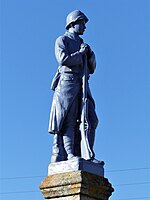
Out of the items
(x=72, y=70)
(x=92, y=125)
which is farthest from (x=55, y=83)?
(x=92, y=125)

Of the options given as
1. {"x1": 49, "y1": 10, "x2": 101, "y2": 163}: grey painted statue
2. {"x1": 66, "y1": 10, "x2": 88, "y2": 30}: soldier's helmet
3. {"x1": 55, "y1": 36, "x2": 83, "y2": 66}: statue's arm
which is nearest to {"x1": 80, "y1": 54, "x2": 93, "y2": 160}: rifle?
{"x1": 49, "y1": 10, "x2": 101, "y2": 163}: grey painted statue

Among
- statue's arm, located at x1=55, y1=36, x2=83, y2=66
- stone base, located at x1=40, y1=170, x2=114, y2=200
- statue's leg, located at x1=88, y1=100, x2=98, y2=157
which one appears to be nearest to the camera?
stone base, located at x1=40, y1=170, x2=114, y2=200

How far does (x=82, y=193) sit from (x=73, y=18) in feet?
12.0

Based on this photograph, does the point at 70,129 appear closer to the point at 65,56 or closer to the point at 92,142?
the point at 92,142

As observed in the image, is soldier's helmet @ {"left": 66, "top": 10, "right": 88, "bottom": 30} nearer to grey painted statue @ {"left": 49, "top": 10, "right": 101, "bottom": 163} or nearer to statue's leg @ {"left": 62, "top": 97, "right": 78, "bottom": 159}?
grey painted statue @ {"left": 49, "top": 10, "right": 101, "bottom": 163}

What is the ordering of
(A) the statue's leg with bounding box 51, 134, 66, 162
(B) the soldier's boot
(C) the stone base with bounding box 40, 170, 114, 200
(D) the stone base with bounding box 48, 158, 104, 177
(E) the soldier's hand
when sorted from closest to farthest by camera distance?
(C) the stone base with bounding box 40, 170, 114, 200 → (D) the stone base with bounding box 48, 158, 104, 177 → (B) the soldier's boot → (A) the statue's leg with bounding box 51, 134, 66, 162 → (E) the soldier's hand

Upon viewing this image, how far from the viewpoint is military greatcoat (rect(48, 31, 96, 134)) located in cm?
1052

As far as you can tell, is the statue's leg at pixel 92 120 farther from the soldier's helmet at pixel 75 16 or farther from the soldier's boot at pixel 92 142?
the soldier's helmet at pixel 75 16

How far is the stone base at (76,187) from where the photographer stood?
9.72 meters

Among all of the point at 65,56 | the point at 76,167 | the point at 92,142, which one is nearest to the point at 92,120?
the point at 92,142

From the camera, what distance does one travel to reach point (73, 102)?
10.6 m

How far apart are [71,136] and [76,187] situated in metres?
1.16

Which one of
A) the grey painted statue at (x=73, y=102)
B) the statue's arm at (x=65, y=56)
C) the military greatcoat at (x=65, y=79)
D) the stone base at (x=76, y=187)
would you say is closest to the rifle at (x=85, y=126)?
the grey painted statue at (x=73, y=102)

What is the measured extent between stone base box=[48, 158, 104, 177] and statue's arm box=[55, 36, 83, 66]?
1999 millimetres
